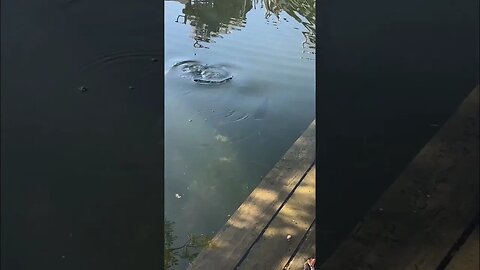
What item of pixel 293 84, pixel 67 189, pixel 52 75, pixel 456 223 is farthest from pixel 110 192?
Result: pixel 293 84

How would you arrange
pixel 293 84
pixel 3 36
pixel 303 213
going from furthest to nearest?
pixel 293 84
pixel 303 213
pixel 3 36

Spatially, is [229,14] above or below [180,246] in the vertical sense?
above

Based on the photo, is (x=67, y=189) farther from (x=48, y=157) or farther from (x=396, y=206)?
(x=396, y=206)

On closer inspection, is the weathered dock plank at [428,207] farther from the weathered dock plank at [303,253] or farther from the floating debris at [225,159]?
the floating debris at [225,159]

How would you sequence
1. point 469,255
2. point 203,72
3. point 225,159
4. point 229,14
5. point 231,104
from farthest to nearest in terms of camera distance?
point 229,14 → point 203,72 → point 231,104 → point 225,159 → point 469,255

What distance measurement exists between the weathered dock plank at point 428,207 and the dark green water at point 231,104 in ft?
1.52

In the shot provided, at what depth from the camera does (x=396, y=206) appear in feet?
3.21

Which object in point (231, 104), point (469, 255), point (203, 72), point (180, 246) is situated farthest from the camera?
point (203, 72)

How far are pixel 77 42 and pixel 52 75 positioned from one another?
65 mm

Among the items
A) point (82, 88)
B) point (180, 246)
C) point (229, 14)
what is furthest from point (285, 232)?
point (229, 14)

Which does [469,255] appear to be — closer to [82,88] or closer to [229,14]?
[82,88]

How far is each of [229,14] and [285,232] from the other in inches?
39.0

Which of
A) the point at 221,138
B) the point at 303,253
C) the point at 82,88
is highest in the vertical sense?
the point at 82,88

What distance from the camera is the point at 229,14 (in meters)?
2.10
